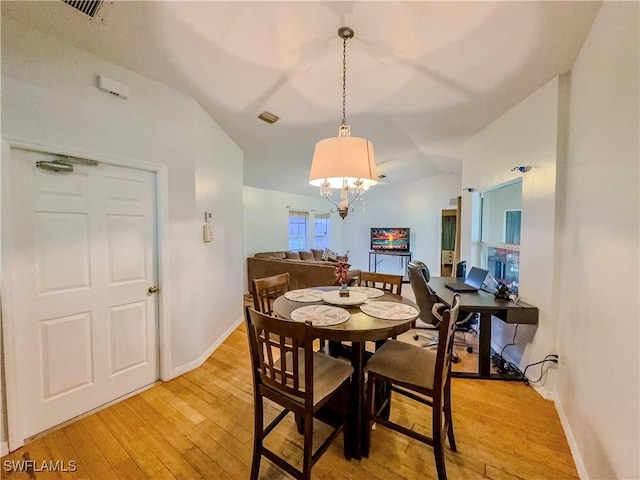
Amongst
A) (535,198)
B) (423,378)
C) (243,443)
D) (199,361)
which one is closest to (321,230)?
(199,361)

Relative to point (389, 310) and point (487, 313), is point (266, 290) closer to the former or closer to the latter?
point (389, 310)

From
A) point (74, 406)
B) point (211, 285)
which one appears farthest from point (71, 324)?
point (211, 285)

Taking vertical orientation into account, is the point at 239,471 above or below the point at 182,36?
below

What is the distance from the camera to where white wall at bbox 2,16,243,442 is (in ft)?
5.54

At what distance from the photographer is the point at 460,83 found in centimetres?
238

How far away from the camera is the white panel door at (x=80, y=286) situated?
1752mm

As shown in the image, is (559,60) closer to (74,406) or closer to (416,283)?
(416,283)

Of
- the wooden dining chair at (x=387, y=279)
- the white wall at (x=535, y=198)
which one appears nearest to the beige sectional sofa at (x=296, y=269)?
the wooden dining chair at (x=387, y=279)

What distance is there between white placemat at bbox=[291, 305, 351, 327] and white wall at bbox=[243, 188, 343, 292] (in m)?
4.24

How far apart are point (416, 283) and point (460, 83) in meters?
1.86

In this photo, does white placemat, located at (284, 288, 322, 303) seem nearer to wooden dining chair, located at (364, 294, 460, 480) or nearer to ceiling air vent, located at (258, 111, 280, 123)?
wooden dining chair, located at (364, 294, 460, 480)

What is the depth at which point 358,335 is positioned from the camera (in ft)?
4.75

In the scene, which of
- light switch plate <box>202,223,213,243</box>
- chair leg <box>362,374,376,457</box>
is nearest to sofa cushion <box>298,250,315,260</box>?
light switch plate <box>202,223,213,243</box>

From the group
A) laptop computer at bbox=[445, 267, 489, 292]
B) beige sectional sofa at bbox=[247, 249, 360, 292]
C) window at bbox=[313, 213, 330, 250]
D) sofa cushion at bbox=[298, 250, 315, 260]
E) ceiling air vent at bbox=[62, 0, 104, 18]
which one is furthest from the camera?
window at bbox=[313, 213, 330, 250]
